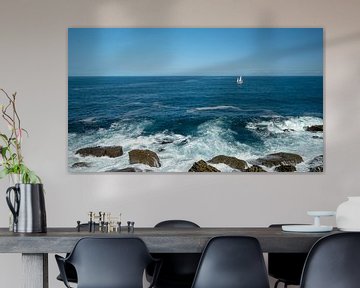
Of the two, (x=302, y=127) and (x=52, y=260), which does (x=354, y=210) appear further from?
(x=52, y=260)

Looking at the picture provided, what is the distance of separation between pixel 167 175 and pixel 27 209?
7.24 feet

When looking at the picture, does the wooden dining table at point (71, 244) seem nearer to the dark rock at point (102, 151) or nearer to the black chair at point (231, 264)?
the black chair at point (231, 264)

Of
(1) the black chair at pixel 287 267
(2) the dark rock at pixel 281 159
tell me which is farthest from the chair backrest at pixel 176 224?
(2) the dark rock at pixel 281 159

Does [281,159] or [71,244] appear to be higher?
[281,159]

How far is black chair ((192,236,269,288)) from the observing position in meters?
3.83

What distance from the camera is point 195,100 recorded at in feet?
20.4

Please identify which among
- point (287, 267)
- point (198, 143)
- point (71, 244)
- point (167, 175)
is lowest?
point (287, 267)

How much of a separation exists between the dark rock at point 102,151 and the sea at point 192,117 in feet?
0.11

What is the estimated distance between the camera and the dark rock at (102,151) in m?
6.16

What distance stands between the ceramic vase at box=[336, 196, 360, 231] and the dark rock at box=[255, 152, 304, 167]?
1.96 m

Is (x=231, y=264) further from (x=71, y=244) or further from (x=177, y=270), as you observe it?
(x=177, y=270)

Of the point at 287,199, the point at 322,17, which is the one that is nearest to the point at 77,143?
the point at 287,199

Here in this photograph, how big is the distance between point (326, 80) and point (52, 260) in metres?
2.59

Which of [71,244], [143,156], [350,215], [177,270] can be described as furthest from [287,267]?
[71,244]
